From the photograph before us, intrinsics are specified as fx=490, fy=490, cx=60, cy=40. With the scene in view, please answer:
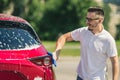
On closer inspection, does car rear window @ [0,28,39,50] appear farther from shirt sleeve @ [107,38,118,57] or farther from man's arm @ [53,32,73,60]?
shirt sleeve @ [107,38,118,57]

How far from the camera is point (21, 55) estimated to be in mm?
5590

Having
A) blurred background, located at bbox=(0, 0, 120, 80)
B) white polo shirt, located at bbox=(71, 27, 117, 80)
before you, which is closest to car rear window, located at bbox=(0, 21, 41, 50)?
white polo shirt, located at bbox=(71, 27, 117, 80)

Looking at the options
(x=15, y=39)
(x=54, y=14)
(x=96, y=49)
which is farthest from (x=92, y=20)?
(x=54, y=14)

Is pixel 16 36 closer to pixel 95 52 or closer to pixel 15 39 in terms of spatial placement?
pixel 15 39

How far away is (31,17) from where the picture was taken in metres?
47.8

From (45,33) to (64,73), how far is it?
35.4m

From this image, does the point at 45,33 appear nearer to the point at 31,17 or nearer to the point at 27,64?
the point at 31,17

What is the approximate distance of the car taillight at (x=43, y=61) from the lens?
5.67 m

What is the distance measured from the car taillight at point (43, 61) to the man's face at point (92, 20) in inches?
29.7

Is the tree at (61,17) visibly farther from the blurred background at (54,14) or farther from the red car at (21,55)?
the red car at (21,55)

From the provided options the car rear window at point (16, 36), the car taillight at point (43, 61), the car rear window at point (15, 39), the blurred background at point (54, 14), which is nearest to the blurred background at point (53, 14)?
the blurred background at point (54, 14)

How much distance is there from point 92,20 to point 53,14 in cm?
4274

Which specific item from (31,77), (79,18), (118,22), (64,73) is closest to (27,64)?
(31,77)

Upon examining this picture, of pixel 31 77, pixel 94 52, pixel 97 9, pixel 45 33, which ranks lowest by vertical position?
pixel 45 33
